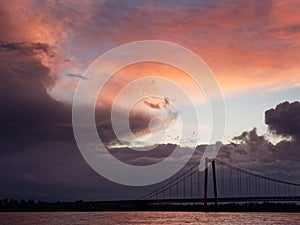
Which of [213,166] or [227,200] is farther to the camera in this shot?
[213,166]

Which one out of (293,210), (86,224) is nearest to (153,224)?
(86,224)

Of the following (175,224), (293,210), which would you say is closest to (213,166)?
(293,210)

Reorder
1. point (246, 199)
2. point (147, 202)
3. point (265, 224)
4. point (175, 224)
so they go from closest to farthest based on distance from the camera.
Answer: point (265, 224) → point (175, 224) → point (246, 199) → point (147, 202)

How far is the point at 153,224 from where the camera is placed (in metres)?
85.5

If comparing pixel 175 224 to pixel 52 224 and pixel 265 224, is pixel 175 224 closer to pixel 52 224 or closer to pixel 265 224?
pixel 265 224

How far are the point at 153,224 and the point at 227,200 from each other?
48909mm

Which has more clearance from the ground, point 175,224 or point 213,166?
point 213,166

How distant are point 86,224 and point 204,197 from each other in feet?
172

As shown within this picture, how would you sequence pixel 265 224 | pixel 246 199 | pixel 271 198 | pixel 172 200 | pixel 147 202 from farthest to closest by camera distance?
1. pixel 147 202
2. pixel 172 200
3. pixel 246 199
4. pixel 271 198
5. pixel 265 224

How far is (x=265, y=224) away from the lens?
7900 centimetres

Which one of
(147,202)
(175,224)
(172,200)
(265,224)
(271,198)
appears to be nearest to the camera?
(265,224)

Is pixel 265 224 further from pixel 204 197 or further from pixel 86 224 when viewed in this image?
pixel 204 197

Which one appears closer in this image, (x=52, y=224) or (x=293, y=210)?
(x=52, y=224)

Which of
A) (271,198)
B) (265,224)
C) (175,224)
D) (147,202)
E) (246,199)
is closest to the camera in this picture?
(265,224)
